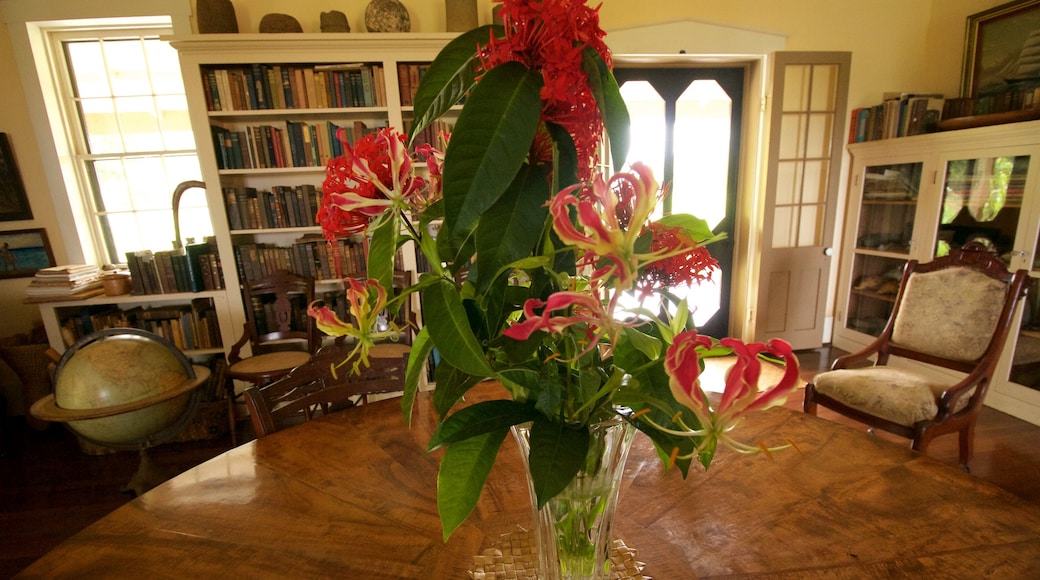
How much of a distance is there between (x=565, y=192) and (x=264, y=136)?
2.61 meters

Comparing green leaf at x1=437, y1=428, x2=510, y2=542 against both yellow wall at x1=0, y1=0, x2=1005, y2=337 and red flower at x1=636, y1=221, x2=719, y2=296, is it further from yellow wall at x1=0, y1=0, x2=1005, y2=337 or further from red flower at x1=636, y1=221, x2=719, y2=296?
yellow wall at x1=0, y1=0, x2=1005, y2=337

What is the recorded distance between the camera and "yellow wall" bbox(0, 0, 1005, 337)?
2443 millimetres

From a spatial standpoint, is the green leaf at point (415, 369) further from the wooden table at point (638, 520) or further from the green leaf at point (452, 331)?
the wooden table at point (638, 520)

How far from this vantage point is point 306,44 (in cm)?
227

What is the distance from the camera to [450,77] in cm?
43

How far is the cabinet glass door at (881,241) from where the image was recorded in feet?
9.23

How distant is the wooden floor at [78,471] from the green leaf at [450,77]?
226cm

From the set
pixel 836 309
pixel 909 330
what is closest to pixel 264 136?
pixel 909 330

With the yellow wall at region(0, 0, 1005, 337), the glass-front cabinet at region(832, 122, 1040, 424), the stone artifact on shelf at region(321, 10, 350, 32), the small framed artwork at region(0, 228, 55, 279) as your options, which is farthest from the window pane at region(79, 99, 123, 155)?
the glass-front cabinet at region(832, 122, 1040, 424)

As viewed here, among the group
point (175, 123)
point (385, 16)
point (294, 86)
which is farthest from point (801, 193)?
point (175, 123)

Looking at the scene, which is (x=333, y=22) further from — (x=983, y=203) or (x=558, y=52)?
(x=983, y=203)

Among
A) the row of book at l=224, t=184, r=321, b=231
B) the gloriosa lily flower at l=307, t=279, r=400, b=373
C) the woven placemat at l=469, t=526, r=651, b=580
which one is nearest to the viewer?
the gloriosa lily flower at l=307, t=279, r=400, b=373

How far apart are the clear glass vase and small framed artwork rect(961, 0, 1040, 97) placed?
3.36 meters

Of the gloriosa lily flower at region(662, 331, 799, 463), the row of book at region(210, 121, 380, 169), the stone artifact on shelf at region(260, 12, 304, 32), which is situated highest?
the stone artifact on shelf at region(260, 12, 304, 32)
